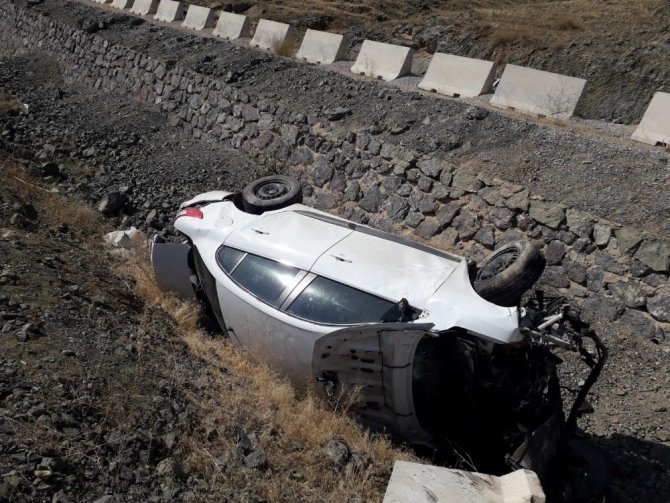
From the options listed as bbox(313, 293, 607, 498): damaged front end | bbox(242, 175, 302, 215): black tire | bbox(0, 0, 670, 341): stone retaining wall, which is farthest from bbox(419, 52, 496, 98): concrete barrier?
bbox(313, 293, 607, 498): damaged front end

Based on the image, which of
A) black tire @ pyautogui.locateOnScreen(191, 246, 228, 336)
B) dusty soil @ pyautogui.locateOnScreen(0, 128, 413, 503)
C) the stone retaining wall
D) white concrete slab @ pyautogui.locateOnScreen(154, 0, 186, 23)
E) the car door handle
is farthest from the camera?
white concrete slab @ pyautogui.locateOnScreen(154, 0, 186, 23)

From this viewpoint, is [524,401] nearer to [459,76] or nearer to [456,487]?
[456,487]

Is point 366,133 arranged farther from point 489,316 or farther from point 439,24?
point 439,24

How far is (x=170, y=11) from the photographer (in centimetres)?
1952

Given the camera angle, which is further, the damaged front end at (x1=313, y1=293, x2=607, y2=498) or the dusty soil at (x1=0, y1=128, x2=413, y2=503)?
the damaged front end at (x1=313, y1=293, x2=607, y2=498)

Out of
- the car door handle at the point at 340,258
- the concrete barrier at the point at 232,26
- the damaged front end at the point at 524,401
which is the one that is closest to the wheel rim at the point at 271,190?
the car door handle at the point at 340,258

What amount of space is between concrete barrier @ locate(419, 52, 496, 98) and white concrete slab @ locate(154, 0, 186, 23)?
10.6 m

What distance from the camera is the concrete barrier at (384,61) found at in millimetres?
13055

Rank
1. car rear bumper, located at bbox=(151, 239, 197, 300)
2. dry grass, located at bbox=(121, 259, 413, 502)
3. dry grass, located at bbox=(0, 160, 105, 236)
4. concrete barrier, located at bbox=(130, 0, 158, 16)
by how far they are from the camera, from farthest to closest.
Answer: concrete barrier, located at bbox=(130, 0, 158, 16), dry grass, located at bbox=(0, 160, 105, 236), car rear bumper, located at bbox=(151, 239, 197, 300), dry grass, located at bbox=(121, 259, 413, 502)

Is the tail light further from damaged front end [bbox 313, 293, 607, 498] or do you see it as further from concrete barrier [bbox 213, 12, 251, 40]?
concrete barrier [bbox 213, 12, 251, 40]

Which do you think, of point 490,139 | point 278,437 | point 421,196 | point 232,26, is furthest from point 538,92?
point 232,26

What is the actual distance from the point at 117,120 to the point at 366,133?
22.0 ft

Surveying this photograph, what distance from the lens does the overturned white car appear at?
4.82m

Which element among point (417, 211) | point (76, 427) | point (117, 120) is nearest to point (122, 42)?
point (117, 120)
